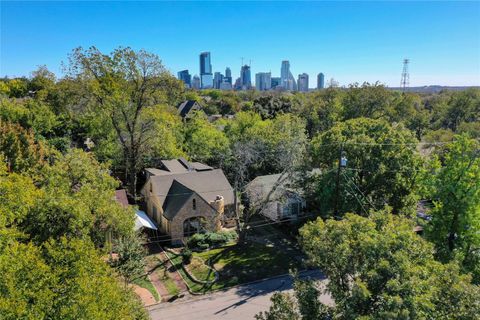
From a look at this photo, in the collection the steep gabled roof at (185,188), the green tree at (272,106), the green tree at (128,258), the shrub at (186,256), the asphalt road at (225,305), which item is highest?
the green tree at (272,106)

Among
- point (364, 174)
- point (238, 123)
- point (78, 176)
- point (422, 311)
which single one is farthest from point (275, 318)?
point (238, 123)

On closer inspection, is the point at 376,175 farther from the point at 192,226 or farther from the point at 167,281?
the point at 167,281

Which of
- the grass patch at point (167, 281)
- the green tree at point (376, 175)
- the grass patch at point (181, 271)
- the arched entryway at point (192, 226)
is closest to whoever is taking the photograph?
the grass patch at point (167, 281)

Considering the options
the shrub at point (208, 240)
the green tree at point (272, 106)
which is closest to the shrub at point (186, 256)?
the shrub at point (208, 240)

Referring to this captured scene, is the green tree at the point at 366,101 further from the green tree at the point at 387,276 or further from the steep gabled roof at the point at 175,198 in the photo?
the green tree at the point at 387,276

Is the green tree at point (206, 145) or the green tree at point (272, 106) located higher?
the green tree at point (272, 106)

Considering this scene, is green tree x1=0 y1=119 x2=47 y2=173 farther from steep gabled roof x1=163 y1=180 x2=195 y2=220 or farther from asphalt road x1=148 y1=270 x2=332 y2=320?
asphalt road x1=148 y1=270 x2=332 y2=320

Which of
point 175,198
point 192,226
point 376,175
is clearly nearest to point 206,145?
point 175,198
